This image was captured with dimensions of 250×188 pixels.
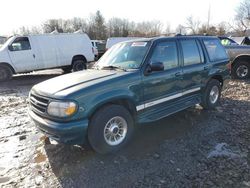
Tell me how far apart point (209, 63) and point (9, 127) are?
488 centimetres

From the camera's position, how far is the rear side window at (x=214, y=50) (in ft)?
19.6

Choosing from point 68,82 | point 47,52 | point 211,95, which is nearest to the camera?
point 68,82

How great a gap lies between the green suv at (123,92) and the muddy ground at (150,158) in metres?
0.40

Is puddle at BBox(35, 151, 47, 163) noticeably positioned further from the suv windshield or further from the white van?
the white van

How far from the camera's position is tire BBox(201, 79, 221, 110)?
237 inches

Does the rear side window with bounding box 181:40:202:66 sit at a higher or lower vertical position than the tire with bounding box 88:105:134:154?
higher

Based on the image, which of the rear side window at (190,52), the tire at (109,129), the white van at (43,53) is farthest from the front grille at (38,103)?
the white van at (43,53)

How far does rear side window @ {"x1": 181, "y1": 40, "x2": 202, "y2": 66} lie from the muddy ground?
4.29 ft

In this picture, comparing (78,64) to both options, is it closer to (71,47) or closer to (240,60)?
(71,47)

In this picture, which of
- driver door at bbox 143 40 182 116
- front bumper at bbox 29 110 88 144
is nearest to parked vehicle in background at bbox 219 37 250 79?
driver door at bbox 143 40 182 116

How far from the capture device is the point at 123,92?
13.2 ft

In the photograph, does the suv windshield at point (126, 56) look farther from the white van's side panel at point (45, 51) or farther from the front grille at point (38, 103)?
the white van's side panel at point (45, 51)

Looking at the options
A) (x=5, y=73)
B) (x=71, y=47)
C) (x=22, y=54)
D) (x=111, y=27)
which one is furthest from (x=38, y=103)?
(x=111, y=27)

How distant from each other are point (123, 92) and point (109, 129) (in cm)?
64
